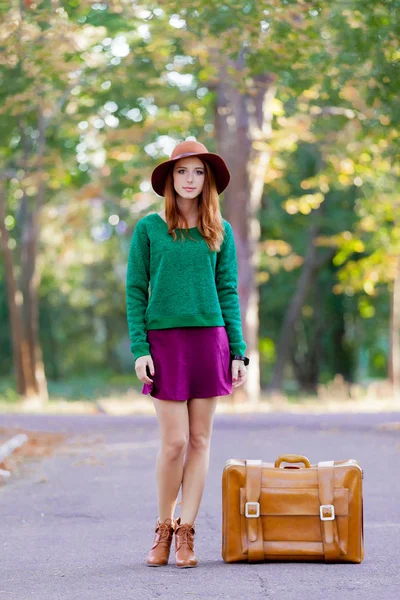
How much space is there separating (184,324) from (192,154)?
2.86ft

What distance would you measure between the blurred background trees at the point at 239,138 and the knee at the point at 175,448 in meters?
6.95

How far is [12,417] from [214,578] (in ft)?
A: 39.4

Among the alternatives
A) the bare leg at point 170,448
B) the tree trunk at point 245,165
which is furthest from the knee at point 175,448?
the tree trunk at point 245,165

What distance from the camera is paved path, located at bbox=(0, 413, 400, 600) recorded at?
17.0 feet

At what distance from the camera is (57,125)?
2264 cm

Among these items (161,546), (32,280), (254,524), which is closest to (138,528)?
(161,546)

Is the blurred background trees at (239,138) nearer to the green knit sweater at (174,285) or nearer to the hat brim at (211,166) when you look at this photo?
the hat brim at (211,166)

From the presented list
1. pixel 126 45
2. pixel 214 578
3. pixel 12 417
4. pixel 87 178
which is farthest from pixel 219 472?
pixel 87 178

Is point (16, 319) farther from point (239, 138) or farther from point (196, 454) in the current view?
point (196, 454)

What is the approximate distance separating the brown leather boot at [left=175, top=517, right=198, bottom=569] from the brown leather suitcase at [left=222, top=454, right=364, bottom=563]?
170mm

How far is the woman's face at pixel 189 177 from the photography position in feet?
19.5

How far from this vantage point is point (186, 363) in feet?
19.0

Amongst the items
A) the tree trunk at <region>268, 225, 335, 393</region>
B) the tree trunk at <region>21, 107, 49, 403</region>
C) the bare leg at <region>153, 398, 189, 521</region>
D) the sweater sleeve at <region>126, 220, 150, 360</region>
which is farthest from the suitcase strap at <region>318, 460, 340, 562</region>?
the tree trunk at <region>268, 225, 335, 393</region>

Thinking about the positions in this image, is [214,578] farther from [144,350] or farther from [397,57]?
[397,57]
